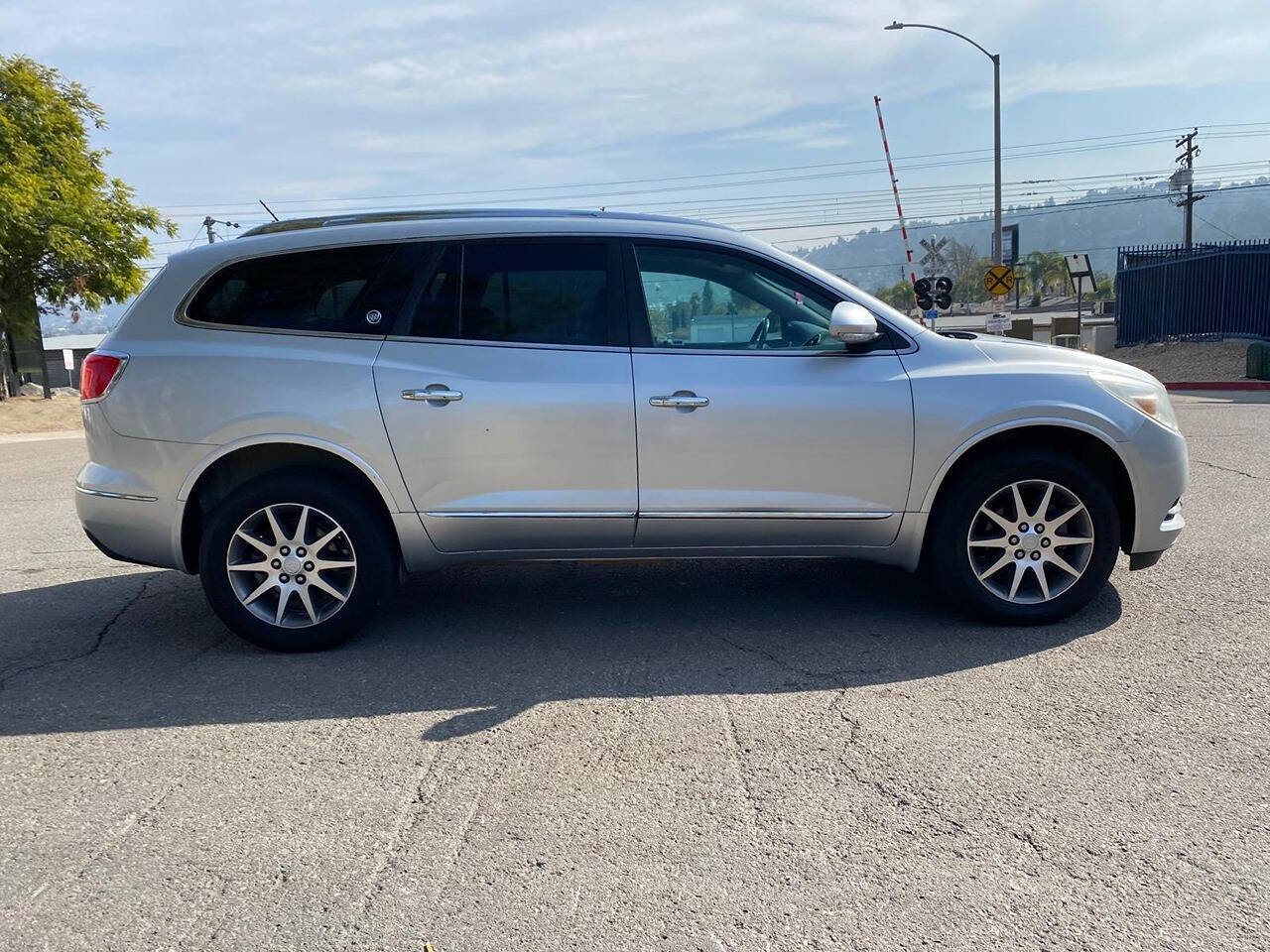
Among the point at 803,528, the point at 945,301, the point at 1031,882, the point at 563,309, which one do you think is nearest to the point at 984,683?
the point at 803,528

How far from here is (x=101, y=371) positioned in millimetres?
4879

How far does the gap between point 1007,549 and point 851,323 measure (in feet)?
4.25

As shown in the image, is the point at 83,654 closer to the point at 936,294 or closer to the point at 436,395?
the point at 436,395

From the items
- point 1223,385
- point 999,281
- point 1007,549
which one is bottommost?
point 1223,385

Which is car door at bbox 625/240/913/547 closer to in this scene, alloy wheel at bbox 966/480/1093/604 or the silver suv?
the silver suv

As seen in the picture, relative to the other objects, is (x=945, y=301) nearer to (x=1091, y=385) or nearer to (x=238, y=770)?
(x=1091, y=385)

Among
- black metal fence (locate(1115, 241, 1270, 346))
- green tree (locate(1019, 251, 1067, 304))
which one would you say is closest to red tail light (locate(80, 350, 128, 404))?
black metal fence (locate(1115, 241, 1270, 346))

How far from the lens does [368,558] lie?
4836 mm

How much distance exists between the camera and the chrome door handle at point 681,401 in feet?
15.7

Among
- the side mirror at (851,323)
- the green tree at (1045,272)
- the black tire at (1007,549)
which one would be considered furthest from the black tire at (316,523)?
the green tree at (1045,272)

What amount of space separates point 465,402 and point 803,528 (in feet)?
5.32

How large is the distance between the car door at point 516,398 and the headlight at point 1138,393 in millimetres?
2209

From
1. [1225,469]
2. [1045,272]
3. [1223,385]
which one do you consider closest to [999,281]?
[1223,385]

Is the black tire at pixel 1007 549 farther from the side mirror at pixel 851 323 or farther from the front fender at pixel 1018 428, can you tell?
the side mirror at pixel 851 323
